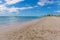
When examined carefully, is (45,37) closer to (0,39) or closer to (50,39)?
(50,39)

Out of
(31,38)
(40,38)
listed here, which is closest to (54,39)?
(40,38)

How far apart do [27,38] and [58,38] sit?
1.50m

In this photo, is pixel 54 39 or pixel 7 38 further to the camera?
pixel 7 38

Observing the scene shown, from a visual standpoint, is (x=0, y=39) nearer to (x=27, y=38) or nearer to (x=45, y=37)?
(x=27, y=38)

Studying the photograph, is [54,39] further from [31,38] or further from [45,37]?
[31,38]

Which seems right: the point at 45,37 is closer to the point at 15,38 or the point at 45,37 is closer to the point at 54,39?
the point at 54,39

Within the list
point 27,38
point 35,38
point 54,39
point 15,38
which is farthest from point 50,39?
point 15,38

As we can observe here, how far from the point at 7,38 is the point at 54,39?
Result: 234 centimetres

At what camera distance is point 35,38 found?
20.3 feet

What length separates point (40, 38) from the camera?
6.18 m

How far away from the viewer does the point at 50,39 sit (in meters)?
5.97

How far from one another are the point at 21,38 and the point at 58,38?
1801 mm

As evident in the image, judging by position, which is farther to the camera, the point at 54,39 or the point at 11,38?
the point at 11,38

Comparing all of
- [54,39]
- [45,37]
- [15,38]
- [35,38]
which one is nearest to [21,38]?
[15,38]
